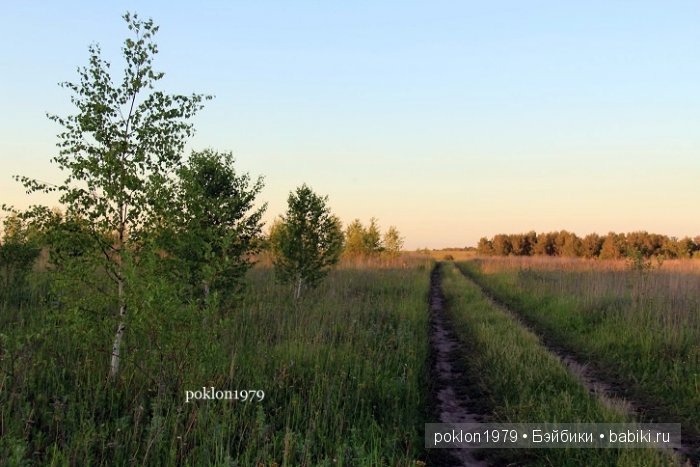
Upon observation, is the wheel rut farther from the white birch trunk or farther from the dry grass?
the dry grass

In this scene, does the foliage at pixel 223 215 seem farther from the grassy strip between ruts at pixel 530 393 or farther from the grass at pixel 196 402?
the grassy strip between ruts at pixel 530 393

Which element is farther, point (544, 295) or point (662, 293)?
point (544, 295)

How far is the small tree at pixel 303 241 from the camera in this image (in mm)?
14156

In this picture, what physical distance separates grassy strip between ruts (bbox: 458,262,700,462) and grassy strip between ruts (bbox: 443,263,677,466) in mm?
1101

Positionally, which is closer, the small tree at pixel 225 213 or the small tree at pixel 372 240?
the small tree at pixel 225 213

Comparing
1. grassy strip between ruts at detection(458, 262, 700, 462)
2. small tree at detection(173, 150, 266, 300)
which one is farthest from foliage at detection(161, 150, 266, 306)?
grassy strip between ruts at detection(458, 262, 700, 462)

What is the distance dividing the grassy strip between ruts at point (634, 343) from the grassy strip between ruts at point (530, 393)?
1.10m

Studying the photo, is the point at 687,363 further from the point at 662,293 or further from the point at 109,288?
the point at 109,288

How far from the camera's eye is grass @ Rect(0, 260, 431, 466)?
13.6 feet

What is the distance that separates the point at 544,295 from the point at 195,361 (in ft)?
48.2

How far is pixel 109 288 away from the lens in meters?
6.43

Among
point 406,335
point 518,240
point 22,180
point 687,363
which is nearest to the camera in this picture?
point 22,180

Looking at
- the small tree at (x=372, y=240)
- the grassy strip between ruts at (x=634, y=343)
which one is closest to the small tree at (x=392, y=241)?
the small tree at (x=372, y=240)

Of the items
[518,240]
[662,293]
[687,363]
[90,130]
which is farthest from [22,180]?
[518,240]
